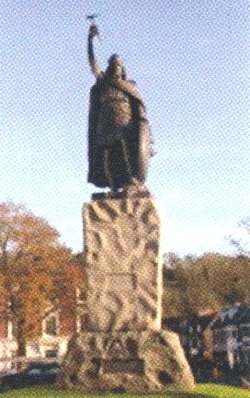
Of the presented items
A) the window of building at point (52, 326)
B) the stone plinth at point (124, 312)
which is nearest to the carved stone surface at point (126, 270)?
the stone plinth at point (124, 312)

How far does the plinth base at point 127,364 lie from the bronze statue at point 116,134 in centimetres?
265

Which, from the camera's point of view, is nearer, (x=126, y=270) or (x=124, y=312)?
(x=124, y=312)

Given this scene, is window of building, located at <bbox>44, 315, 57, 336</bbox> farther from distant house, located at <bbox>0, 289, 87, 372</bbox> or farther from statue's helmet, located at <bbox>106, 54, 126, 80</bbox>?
statue's helmet, located at <bbox>106, 54, 126, 80</bbox>

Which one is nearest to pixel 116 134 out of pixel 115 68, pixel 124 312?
pixel 115 68

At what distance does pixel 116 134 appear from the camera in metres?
12.9

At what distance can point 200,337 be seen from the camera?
34781 millimetres

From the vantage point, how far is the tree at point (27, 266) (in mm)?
46031

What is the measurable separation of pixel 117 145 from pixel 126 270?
2219 mm

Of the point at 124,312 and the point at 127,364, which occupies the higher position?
the point at 124,312

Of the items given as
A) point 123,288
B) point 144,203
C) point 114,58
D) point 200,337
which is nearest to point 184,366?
point 123,288

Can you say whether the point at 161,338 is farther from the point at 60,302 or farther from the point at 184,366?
the point at 60,302

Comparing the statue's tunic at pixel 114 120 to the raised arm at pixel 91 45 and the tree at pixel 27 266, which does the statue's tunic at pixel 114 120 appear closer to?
the raised arm at pixel 91 45

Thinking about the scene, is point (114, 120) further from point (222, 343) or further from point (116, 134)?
point (222, 343)

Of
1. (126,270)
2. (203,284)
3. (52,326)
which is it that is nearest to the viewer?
(126,270)
